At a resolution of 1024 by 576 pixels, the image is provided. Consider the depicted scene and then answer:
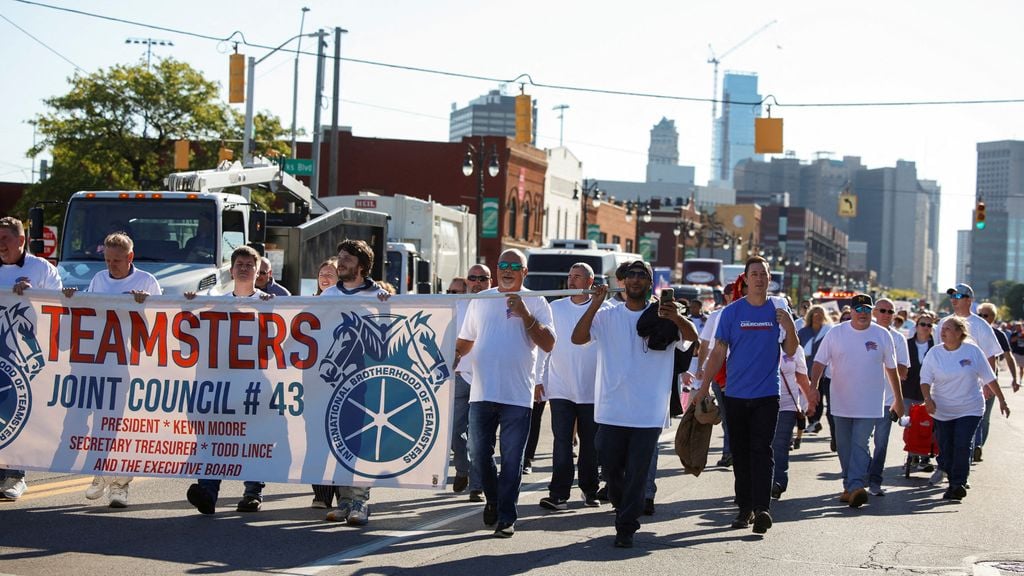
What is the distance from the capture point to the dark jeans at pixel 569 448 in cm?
1099

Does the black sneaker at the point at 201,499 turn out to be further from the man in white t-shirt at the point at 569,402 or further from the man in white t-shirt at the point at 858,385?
the man in white t-shirt at the point at 858,385

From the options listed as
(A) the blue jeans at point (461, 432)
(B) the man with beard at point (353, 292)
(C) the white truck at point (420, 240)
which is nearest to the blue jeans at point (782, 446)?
(A) the blue jeans at point (461, 432)

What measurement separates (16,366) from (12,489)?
38.1 inches

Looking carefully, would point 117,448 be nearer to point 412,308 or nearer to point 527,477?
point 412,308

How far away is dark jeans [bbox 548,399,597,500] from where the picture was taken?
11.0 meters

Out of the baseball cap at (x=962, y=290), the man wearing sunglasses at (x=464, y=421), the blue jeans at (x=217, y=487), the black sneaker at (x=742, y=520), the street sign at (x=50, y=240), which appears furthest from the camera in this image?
the street sign at (x=50, y=240)

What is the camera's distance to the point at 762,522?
10023 millimetres

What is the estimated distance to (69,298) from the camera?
995 cm

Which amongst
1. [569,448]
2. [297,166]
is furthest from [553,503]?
[297,166]

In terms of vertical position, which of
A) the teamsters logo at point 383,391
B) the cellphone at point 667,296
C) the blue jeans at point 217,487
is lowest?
the blue jeans at point 217,487

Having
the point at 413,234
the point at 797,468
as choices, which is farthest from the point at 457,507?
the point at 413,234

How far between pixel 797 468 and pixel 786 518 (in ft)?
13.4

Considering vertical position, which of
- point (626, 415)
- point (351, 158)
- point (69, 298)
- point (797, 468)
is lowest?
point (797, 468)

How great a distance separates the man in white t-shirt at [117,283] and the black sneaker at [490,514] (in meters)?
2.62
